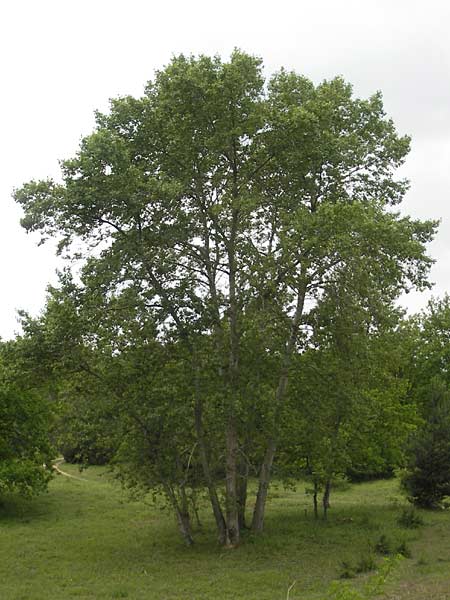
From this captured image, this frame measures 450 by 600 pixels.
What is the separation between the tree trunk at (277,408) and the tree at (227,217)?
8 centimetres

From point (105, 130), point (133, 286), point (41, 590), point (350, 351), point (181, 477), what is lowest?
point (41, 590)

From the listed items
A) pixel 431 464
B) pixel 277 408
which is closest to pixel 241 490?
pixel 277 408

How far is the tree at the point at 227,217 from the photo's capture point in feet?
64.5

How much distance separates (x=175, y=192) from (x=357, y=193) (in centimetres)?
740

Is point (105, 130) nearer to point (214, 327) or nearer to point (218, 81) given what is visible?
point (218, 81)

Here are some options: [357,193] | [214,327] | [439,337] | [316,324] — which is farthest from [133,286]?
[439,337]

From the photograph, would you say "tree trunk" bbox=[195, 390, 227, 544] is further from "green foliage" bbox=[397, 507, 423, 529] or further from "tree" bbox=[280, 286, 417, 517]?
"green foliage" bbox=[397, 507, 423, 529]

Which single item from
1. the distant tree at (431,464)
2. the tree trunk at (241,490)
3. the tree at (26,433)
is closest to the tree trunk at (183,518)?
the tree trunk at (241,490)

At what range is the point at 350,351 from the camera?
22.0 meters

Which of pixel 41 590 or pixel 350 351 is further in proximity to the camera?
pixel 350 351

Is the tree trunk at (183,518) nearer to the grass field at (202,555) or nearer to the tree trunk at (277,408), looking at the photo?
the grass field at (202,555)

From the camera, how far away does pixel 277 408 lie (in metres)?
21.0

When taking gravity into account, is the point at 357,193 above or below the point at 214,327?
above

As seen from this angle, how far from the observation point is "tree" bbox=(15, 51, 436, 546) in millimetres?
19656
